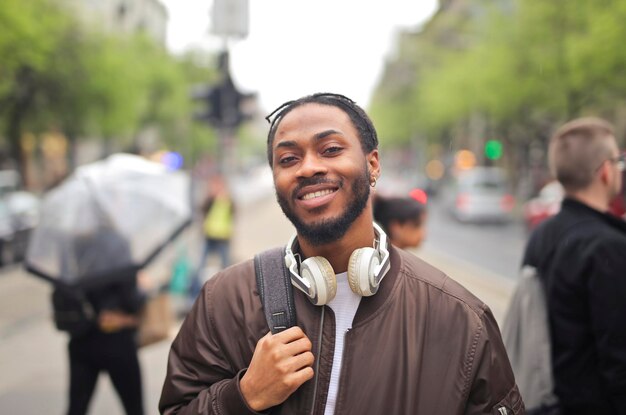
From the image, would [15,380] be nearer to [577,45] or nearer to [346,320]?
[346,320]

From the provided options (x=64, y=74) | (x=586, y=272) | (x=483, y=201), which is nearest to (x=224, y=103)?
(x=586, y=272)

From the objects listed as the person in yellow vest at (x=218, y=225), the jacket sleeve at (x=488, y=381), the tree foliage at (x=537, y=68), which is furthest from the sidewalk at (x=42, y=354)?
the tree foliage at (x=537, y=68)

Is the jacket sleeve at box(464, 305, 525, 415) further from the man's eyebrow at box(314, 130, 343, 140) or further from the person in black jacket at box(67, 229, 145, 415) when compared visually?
the person in black jacket at box(67, 229, 145, 415)

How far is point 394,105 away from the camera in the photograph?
57.2 metres

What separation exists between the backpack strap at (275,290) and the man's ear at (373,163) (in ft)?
1.14

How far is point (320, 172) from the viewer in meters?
1.68

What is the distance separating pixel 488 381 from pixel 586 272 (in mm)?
922

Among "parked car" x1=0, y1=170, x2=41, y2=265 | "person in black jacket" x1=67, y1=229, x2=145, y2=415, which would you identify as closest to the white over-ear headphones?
"person in black jacket" x1=67, y1=229, x2=145, y2=415

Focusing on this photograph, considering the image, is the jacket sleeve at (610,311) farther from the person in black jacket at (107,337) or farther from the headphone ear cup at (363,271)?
the person in black jacket at (107,337)

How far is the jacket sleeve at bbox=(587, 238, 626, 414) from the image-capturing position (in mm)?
2217

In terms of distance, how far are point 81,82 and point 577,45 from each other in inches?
710

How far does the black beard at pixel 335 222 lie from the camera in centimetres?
168

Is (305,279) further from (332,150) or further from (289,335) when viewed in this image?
(332,150)

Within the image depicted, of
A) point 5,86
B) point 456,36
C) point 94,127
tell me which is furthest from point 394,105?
point 5,86
